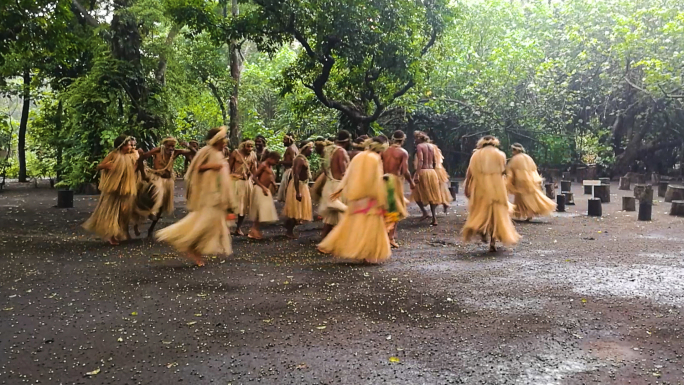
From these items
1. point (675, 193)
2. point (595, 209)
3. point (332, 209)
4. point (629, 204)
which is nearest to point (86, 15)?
point (332, 209)

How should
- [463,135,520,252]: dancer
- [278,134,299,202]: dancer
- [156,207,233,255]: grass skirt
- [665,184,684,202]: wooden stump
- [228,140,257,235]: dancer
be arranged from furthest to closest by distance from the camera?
Result: [665,184,684,202]: wooden stump → [278,134,299,202]: dancer → [228,140,257,235]: dancer → [463,135,520,252]: dancer → [156,207,233,255]: grass skirt

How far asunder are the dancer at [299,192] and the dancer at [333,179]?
1.22 feet

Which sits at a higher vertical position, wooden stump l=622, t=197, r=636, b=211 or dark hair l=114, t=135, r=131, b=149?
dark hair l=114, t=135, r=131, b=149

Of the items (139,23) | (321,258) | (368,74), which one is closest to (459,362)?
(321,258)

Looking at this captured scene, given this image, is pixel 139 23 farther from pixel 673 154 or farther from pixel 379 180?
pixel 673 154

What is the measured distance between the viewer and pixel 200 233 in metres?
7.14

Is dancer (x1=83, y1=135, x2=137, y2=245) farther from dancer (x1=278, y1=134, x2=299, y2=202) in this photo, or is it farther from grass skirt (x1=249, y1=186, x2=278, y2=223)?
dancer (x1=278, y1=134, x2=299, y2=202)

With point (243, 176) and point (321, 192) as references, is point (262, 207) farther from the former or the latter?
point (321, 192)

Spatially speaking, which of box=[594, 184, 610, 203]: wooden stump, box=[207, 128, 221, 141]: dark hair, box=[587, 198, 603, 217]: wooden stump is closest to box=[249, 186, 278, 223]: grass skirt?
box=[207, 128, 221, 141]: dark hair

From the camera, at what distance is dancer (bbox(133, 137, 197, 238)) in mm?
9586

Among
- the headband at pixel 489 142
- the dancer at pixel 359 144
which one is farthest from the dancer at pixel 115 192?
the headband at pixel 489 142

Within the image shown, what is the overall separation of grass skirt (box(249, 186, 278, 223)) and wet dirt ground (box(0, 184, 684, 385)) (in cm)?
70

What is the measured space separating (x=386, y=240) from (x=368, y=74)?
26.3 ft

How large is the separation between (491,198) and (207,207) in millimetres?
4041
